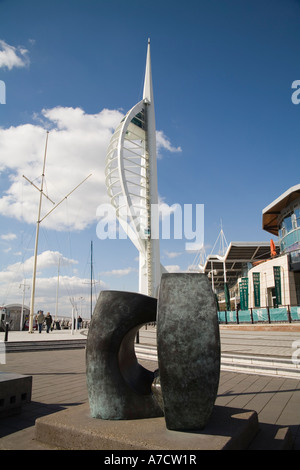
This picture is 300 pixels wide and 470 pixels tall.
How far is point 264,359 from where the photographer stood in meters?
8.21

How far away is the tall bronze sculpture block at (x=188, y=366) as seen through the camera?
2902mm

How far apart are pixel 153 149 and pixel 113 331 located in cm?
5175

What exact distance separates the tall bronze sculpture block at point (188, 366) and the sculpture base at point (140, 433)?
0.16 m

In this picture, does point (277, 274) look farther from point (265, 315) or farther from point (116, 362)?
point (116, 362)

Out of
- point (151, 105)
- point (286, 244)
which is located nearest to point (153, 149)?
point (151, 105)

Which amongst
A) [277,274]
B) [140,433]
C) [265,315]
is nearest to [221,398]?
[140,433]

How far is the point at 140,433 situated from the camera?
2.82 metres

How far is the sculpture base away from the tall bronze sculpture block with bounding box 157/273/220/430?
0.16 metres

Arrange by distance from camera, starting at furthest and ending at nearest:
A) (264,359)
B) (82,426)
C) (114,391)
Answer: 1. (264,359)
2. (114,391)
3. (82,426)

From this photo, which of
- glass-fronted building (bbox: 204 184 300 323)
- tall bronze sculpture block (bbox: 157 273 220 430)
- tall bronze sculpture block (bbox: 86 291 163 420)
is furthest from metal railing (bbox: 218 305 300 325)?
tall bronze sculpture block (bbox: 157 273 220 430)

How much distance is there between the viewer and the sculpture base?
2.57 metres

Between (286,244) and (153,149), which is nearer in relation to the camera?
(286,244)
